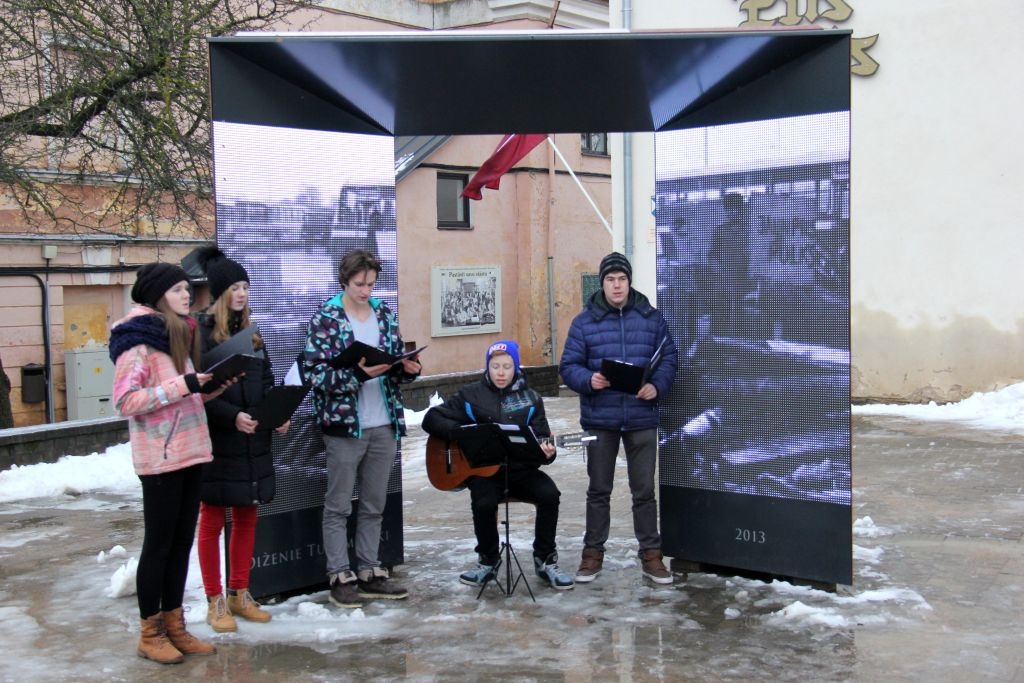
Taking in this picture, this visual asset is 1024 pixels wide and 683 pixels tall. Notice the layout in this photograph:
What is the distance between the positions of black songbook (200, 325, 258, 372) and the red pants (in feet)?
2.35

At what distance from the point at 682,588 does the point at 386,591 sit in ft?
5.23

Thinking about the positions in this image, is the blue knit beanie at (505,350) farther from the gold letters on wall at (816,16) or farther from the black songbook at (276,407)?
the gold letters on wall at (816,16)

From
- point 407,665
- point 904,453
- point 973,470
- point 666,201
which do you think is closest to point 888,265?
point 904,453

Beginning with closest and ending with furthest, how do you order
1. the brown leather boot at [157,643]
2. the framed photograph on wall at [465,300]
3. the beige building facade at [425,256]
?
the brown leather boot at [157,643] < the beige building facade at [425,256] < the framed photograph on wall at [465,300]

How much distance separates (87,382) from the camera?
1714cm

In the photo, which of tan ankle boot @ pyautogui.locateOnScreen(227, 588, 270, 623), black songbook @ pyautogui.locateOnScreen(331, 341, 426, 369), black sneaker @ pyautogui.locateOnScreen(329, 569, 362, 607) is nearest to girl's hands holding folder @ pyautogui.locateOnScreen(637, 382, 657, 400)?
black songbook @ pyautogui.locateOnScreen(331, 341, 426, 369)

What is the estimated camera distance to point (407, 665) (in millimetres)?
4844

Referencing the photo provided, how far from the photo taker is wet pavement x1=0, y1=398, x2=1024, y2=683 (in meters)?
4.75

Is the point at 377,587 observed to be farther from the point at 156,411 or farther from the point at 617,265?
the point at 617,265

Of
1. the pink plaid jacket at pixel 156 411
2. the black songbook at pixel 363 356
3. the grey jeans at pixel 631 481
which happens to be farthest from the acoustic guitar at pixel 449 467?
the pink plaid jacket at pixel 156 411

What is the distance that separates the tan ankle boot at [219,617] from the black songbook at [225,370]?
1210mm

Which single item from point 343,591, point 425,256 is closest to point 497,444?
point 343,591

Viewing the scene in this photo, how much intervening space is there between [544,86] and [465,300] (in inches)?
618

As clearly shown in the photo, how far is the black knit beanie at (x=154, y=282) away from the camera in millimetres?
4836
